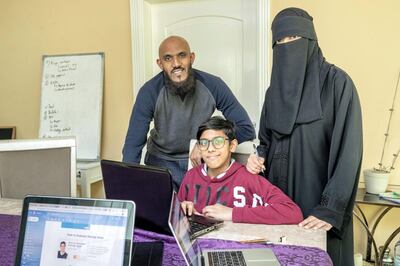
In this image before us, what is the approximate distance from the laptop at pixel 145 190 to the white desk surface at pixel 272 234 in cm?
6

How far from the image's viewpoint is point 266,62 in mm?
2574

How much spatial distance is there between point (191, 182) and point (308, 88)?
0.63 meters

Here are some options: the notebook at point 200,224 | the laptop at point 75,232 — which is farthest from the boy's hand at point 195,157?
the laptop at point 75,232

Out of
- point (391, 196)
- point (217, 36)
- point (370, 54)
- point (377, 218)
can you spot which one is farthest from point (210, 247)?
point (217, 36)

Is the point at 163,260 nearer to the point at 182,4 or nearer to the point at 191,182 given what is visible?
the point at 191,182

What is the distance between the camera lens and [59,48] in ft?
10.3

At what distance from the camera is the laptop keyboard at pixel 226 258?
0.89 metres

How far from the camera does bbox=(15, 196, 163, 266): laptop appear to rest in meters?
0.74

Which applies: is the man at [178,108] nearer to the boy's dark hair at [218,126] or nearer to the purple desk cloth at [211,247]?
the boy's dark hair at [218,126]

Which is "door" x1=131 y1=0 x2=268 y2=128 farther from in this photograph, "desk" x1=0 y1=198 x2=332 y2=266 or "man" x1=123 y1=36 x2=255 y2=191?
"desk" x1=0 y1=198 x2=332 y2=266

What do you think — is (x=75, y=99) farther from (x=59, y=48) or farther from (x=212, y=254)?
(x=212, y=254)

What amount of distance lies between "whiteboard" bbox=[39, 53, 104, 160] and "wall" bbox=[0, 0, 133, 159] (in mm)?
79

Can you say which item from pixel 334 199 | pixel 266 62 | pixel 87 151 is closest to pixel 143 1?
pixel 266 62

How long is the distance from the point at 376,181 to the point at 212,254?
1663 mm
